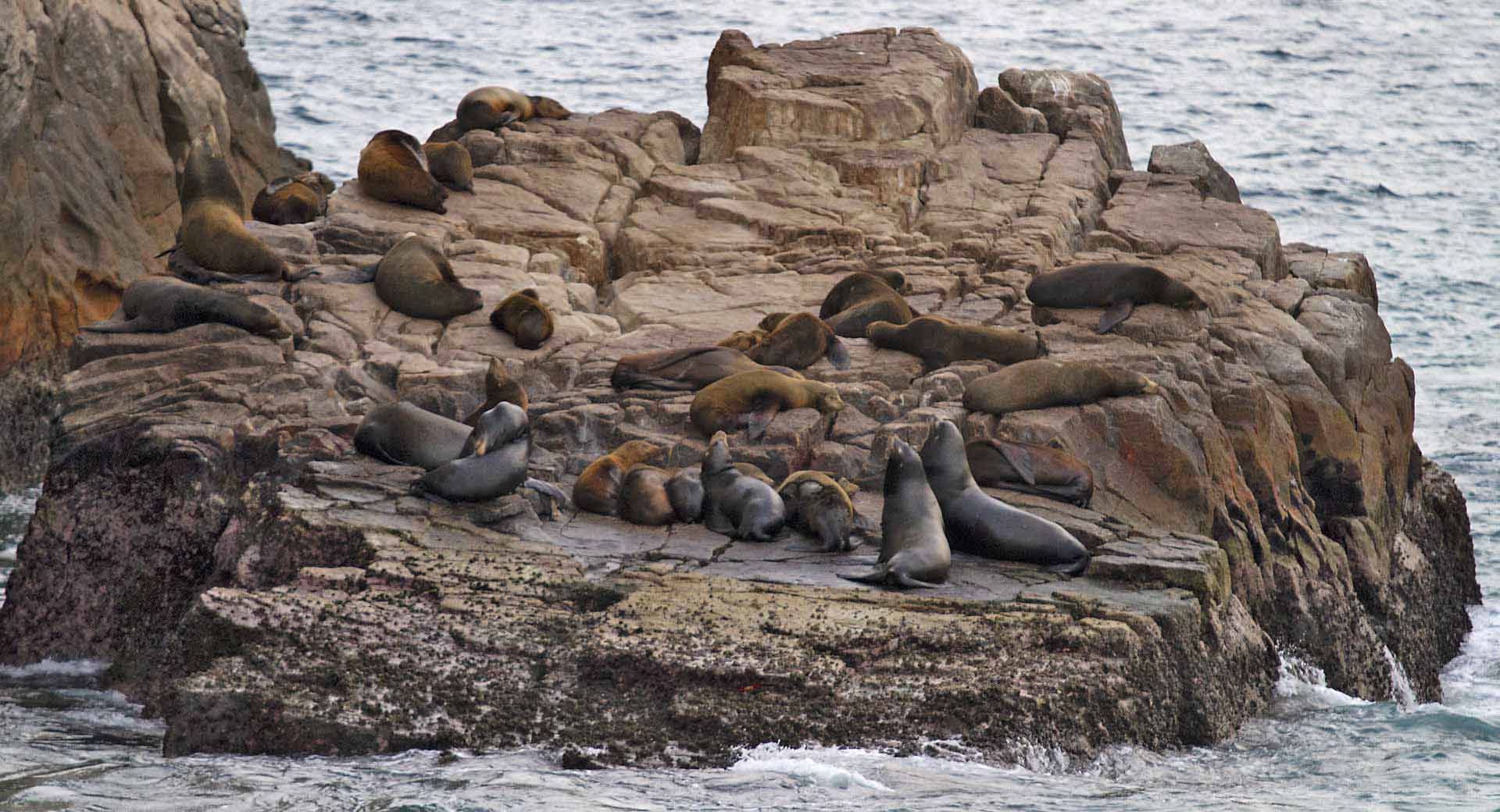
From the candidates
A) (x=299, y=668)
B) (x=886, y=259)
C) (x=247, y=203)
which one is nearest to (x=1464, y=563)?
(x=886, y=259)

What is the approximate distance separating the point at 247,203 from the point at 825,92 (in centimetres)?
944

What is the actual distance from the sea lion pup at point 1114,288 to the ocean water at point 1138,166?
292 centimetres

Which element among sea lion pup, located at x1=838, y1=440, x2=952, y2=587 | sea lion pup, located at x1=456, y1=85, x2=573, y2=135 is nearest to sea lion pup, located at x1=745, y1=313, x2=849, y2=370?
sea lion pup, located at x1=838, y1=440, x2=952, y2=587

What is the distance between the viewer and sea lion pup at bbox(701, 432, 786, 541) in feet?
27.7

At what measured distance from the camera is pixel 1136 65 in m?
36.8

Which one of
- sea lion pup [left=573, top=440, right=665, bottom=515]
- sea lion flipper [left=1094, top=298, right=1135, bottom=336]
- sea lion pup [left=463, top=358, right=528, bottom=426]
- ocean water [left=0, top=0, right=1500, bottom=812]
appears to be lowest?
ocean water [left=0, top=0, right=1500, bottom=812]

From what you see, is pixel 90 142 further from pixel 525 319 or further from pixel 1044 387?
pixel 1044 387

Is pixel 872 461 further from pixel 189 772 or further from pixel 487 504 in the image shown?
pixel 189 772

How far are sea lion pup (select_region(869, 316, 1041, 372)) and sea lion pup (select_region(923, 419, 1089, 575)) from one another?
2.22m

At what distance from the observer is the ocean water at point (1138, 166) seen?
655 cm

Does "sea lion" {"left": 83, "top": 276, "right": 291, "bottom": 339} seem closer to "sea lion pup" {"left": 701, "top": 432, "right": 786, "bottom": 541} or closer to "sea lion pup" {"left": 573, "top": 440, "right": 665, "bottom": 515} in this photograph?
"sea lion pup" {"left": 573, "top": 440, "right": 665, "bottom": 515}

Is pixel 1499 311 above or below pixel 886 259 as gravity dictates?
below

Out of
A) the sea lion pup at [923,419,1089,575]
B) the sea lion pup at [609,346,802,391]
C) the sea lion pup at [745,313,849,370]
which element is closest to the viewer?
the sea lion pup at [923,419,1089,575]

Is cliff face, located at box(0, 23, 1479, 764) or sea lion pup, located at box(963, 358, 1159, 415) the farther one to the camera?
sea lion pup, located at box(963, 358, 1159, 415)
